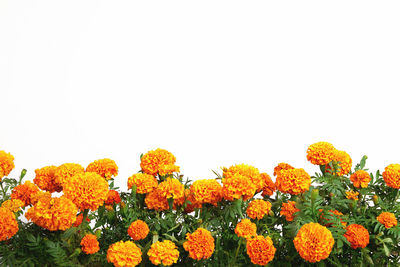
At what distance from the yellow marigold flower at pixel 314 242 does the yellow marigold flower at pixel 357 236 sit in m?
0.16

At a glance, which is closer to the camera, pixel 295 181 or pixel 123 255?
pixel 123 255

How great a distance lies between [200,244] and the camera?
173 cm

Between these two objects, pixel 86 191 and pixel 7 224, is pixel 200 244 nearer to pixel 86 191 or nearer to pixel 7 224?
pixel 86 191

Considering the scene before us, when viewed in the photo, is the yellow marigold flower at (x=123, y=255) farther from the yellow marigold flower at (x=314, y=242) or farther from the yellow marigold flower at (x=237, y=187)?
the yellow marigold flower at (x=314, y=242)

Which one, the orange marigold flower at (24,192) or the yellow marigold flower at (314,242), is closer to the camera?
the yellow marigold flower at (314,242)

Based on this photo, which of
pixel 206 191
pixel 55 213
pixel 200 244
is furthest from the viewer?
pixel 206 191

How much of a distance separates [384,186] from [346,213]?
0.23 m

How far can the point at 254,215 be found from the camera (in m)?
1.88

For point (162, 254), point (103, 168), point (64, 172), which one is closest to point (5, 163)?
point (64, 172)

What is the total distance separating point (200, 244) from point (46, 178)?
0.75 m

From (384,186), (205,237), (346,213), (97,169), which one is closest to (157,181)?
(97,169)

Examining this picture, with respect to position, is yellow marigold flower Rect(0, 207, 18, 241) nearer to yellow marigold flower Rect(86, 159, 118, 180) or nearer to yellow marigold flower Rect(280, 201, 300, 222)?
yellow marigold flower Rect(86, 159, 118, 180)

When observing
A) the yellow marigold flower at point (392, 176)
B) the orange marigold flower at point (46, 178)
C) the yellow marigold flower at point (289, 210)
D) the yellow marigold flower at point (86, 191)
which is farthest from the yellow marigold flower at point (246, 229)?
the orange marigold flower at point (46, 178)

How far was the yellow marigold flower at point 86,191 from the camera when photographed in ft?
5.49
